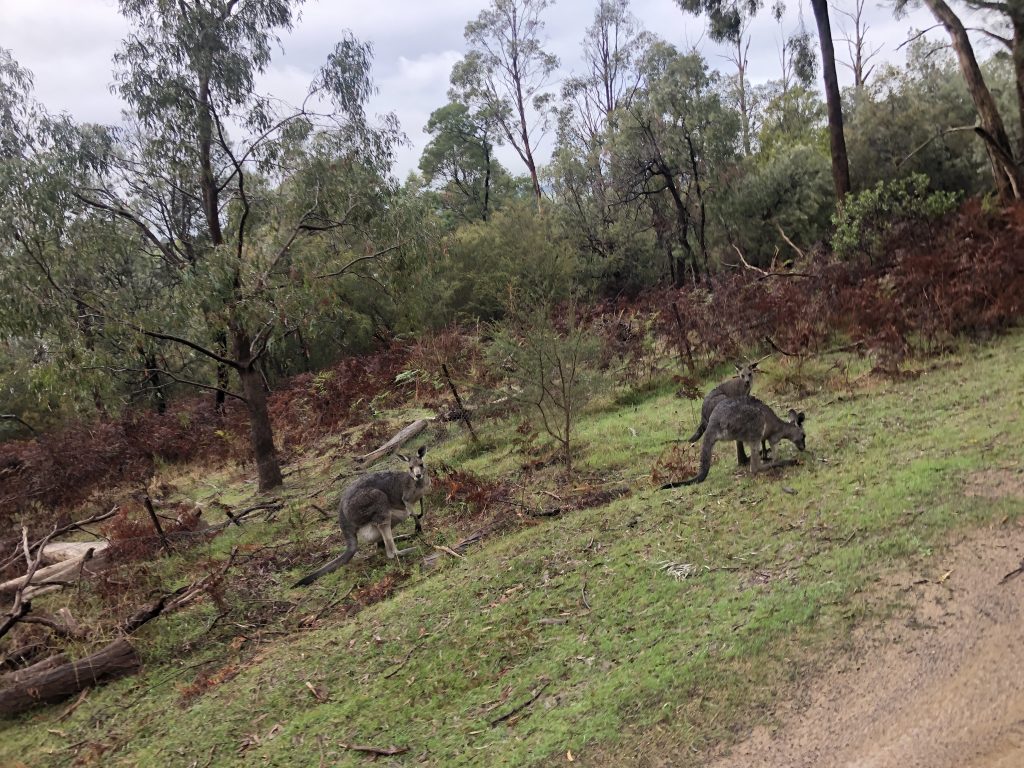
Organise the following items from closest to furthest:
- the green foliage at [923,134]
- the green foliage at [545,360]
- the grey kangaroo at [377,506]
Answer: the grey kangaroo at [377,506], the green foliage at [545,360], the green foliage at [923,134]

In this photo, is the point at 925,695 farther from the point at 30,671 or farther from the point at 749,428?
the point at 30,671

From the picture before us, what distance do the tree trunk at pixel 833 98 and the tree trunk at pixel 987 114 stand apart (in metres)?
2.13

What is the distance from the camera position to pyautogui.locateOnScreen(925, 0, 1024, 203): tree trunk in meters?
12.8

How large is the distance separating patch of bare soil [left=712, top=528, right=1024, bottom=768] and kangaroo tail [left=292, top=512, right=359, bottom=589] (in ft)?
15.8

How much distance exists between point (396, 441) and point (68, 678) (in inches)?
295

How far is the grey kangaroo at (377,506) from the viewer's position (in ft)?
23.2

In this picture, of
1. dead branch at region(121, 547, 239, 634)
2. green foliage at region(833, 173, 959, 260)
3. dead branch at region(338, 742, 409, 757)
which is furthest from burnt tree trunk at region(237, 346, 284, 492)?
green foliage at region(833, 173, 959, 260)

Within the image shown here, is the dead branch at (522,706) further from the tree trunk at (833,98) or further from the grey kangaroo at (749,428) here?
the tree trunk at (833,98)

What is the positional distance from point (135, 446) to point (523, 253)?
519 inches

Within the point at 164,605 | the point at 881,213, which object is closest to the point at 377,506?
the point at 164,605

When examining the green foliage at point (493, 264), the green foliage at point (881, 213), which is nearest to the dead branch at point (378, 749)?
the green foliage at point (881, 213)

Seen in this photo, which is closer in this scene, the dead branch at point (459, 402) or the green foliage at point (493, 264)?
the dead branch at point (459, 402)

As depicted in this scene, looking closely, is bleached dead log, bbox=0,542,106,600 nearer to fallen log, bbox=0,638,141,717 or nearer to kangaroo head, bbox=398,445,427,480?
fallen log, bbox=0,638,141,717

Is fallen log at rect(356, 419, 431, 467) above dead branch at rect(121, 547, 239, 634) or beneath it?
above
